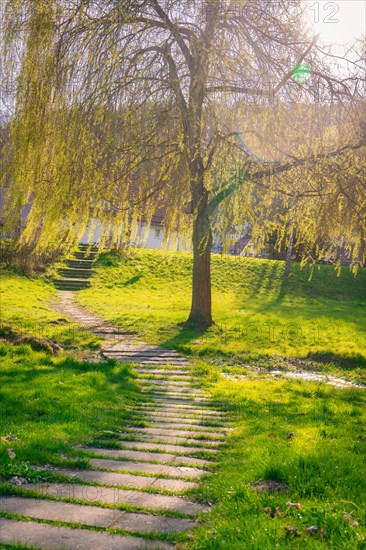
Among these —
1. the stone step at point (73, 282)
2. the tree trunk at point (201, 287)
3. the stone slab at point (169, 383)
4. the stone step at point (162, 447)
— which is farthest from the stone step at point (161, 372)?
the stone step at point (73, 282)

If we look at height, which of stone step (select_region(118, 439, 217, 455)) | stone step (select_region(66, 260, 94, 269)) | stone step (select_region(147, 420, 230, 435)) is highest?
stone step (select_region(66, 260, 94, 269))

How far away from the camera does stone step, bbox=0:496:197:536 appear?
3.59 m

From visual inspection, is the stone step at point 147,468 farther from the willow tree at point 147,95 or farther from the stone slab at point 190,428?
the willow tree at point 147,95

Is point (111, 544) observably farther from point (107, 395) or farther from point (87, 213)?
point (87, 213)

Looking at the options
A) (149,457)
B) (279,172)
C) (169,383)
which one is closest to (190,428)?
(149,457)

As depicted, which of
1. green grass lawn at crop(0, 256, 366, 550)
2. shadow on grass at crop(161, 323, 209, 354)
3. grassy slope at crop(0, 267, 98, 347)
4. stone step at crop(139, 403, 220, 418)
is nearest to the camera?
green grass lawn at crop(0, 256, 366, 550)

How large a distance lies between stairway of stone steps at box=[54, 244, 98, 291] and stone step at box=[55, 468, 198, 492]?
18676mm

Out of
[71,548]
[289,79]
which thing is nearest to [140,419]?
[71,548]

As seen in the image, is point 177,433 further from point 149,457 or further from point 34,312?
point 34,312

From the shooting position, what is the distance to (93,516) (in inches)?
145

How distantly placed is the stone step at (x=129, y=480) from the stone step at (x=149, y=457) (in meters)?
0.52

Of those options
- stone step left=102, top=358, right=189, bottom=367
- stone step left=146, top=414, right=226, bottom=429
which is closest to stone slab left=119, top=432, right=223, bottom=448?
stone step left=146, top=414, right=226, bottom=429

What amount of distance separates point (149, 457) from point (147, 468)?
0.42 m

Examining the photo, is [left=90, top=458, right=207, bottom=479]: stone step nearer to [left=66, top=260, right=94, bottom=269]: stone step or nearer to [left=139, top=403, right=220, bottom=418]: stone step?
[left=139, top=403, right=220, bottom=418]: stone step
